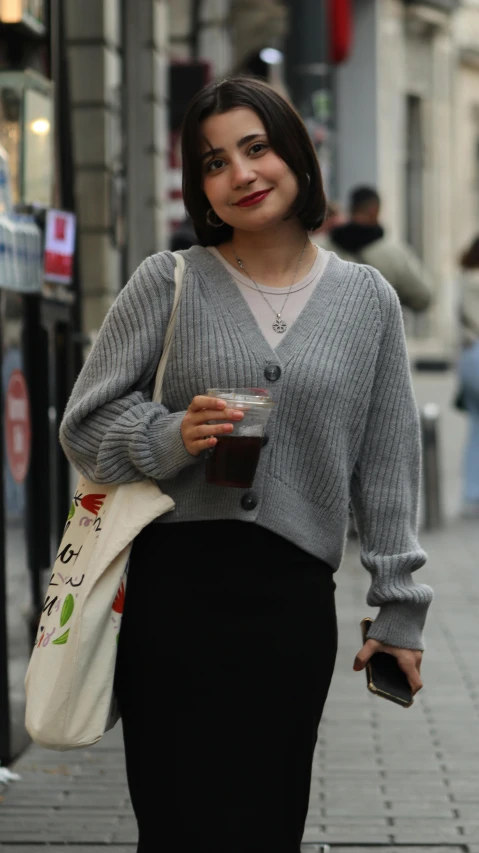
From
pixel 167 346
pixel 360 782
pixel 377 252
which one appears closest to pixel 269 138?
pixel 167 346

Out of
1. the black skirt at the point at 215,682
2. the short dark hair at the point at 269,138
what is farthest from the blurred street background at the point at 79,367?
the black skirt at the point at 215,682

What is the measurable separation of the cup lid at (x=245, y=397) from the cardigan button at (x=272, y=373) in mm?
182

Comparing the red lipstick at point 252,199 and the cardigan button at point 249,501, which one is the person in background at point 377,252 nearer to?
the red lipstick at point 252,199

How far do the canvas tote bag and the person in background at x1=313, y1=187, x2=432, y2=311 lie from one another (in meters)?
7.31

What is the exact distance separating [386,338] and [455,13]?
29045mm

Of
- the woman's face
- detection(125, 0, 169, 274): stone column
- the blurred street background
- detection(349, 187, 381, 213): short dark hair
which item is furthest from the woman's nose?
detection(125, 0, 169, 274): stone column

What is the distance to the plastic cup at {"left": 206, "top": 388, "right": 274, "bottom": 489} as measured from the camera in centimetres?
273

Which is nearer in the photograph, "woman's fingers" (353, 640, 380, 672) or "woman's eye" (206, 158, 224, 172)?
"woman's eye" (206, 158, 224, 172)

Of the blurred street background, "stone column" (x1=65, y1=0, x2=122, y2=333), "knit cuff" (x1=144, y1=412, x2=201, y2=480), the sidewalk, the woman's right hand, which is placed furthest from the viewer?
"stone column" (x1=65, y1=0, x2=122, y2=333)

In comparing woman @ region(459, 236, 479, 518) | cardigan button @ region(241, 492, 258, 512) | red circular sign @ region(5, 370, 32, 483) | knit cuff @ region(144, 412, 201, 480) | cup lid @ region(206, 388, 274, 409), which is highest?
cup lid @ region(206, 388, 274, 409)

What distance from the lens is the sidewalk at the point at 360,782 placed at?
451 cm

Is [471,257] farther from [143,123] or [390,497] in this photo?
[390,497]

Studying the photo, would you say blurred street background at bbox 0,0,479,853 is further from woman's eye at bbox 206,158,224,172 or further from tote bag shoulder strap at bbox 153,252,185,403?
tote bag shoulder strap at bbox 153,252,185,403

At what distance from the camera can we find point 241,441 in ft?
8.98
